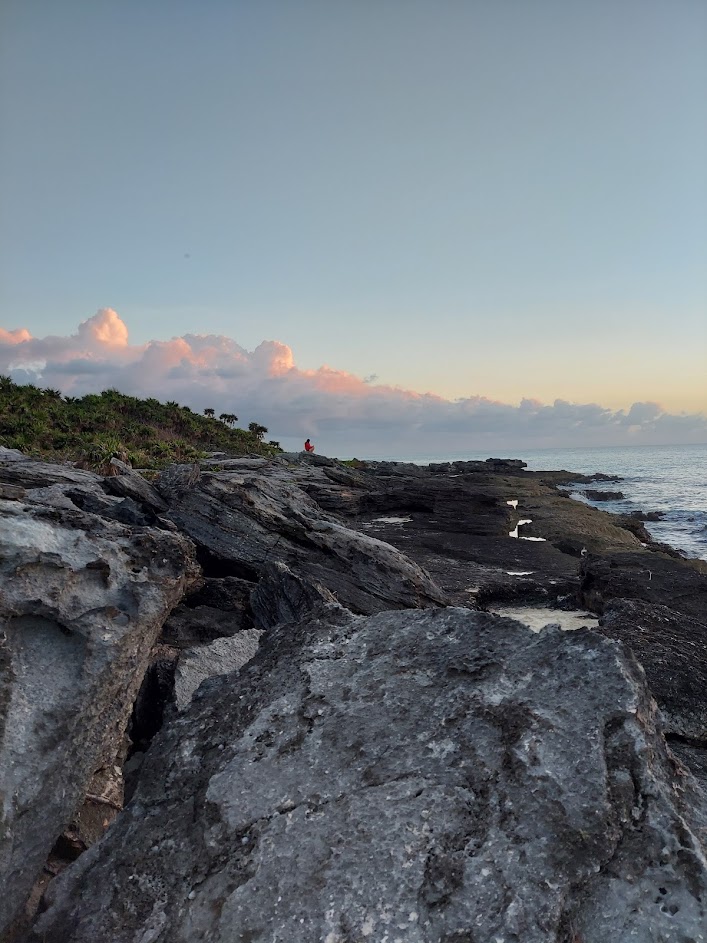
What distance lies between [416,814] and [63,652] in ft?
11.3

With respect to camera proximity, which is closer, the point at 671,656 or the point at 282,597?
the point at 671,656

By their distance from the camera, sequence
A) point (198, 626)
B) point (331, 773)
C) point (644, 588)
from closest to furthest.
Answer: point (331, 773) < point (198, 626) < point (644, 588)

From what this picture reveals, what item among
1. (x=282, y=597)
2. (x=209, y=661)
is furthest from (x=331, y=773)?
(x=282, y=597)

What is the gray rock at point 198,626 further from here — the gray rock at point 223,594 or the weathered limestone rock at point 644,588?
the weathered limestone rock at point 644,588

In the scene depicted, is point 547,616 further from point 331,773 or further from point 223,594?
point 331,773

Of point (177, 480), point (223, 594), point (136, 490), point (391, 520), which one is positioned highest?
point (177, 480)

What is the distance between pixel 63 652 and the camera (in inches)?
200

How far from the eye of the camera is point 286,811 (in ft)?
11.1

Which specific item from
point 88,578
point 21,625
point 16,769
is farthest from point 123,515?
point 16,769

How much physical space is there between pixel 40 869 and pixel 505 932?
10.6 feet

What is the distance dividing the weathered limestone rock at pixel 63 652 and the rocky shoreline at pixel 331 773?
0.06 ft

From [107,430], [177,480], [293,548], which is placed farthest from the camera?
[107,430]

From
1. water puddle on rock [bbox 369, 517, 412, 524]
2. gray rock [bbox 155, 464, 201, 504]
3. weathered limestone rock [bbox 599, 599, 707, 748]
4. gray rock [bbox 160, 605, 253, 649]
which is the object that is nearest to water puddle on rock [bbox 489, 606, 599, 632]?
weathered limestone rock [bbox 599, 599, 707, 748]

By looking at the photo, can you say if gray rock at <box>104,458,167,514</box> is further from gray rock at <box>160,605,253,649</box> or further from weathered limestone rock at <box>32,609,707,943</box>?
weathered limestone rock at <box>32,609,707,943</box>
